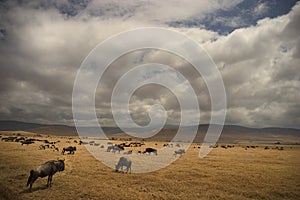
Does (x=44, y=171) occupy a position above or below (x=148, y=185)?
above

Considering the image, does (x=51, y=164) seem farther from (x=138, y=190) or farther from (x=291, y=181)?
(x=291, y=181)

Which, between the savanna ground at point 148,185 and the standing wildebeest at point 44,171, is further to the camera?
the standing wildebeest at point 44,171

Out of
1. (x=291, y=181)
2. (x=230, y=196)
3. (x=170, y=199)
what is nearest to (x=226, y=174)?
(x=291, y=181)

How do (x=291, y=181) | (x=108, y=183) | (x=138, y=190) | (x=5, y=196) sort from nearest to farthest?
(x=5, y=196)
(x=138, y=190)
(x=108, y=183)
(x=291, y=181)

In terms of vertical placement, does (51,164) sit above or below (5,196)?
above

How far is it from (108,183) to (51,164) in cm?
501

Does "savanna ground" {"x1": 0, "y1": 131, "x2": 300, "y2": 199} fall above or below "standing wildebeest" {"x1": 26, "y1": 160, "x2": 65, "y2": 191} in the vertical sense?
below

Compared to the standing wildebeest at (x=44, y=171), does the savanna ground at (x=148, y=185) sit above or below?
below

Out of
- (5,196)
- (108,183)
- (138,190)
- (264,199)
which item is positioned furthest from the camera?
(108,183)

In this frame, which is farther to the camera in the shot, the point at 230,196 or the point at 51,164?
the point at 51,164

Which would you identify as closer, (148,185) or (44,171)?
(44,171)

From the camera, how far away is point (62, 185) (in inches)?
760

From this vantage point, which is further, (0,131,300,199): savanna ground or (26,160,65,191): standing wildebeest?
(26,160,65,191): standing wildebeest

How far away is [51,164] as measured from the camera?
19688 mm
